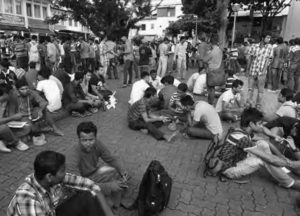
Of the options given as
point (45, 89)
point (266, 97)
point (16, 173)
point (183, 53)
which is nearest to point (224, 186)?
point (16, 173)

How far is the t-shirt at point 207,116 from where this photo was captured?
15.1 ft

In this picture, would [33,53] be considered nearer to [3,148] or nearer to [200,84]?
[200,84]

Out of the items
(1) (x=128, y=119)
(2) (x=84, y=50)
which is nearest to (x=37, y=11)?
(2) (x=84, y=50)

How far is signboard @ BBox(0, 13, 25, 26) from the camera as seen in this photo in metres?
26.3

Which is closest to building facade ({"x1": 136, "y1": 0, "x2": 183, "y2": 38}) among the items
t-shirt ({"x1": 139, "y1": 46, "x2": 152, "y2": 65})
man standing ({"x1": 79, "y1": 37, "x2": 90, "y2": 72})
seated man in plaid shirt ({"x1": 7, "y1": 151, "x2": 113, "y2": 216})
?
man standing ({"x1": 79, "y1": 37, "x2": 90, "y2": 72})

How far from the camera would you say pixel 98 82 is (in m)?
7.38

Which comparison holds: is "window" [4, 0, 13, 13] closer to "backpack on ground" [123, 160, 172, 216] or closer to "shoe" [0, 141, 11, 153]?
"shoe" [0, 141, 11, 153]

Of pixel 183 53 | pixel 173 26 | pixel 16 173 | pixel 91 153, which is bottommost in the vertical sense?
pixel 16 173

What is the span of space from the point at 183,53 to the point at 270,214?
26.4 ft

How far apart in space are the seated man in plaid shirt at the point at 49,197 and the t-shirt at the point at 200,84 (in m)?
6.57

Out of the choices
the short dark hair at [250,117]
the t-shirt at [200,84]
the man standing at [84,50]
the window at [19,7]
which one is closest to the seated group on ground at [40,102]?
the t-shirt at [200,84]

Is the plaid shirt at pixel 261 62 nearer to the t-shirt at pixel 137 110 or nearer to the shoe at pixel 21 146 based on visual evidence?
the t-shirt at pixel 137 110

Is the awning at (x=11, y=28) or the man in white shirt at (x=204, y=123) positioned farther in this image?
the awning at (x=11, y=28)

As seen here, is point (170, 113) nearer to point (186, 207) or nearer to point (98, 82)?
point (98, 82)
